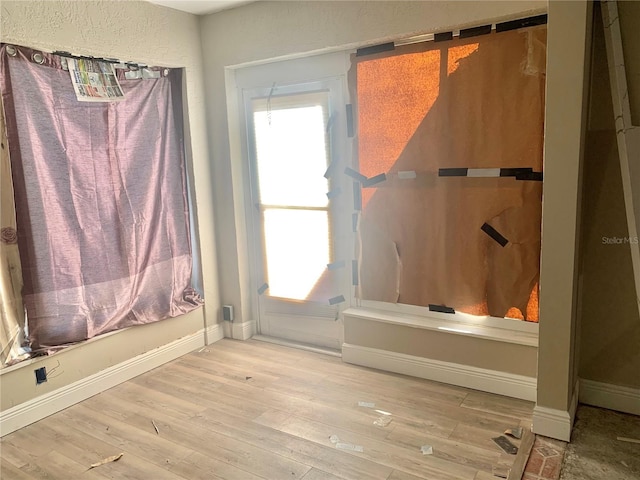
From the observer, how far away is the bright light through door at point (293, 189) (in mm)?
3438

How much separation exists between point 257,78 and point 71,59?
1.28 metres

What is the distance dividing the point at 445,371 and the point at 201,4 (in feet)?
9.91

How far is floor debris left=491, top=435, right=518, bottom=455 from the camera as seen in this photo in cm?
234

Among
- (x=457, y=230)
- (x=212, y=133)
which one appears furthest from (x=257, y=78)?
(x=457, y=230)

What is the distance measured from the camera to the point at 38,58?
2.73m

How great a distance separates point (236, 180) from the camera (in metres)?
3.83

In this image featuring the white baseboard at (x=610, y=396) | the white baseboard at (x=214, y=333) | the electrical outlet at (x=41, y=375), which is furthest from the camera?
the white baseboard at (x=214, y=333)

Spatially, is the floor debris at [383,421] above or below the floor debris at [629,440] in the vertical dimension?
above

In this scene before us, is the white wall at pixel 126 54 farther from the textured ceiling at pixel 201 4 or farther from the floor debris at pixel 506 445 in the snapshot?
the floor debris at pixel 506 445

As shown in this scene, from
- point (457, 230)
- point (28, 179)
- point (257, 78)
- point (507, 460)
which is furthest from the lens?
point (257, 78)

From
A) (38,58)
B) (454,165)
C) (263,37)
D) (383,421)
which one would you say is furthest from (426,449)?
(38,58)

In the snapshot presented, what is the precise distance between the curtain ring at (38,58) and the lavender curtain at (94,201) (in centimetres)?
2

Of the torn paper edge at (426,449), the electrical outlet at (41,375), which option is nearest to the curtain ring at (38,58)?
the electrical outlet at (41,375)

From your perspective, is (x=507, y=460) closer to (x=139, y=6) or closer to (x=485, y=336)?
(x=485, y=336)
